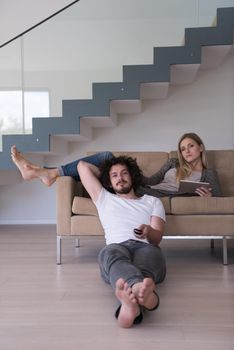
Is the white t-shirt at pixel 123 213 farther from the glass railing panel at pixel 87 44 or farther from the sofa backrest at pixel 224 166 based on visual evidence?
the glass railing panel at pixel 87 44

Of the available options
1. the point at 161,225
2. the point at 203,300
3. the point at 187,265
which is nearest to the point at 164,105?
the point at 187,265

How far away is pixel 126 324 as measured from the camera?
151 cm

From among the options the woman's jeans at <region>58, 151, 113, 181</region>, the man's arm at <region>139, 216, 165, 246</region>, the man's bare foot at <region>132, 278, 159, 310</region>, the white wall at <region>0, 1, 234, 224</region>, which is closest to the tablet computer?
the woman's jeans at <region>58, 151, 113, 181</region>

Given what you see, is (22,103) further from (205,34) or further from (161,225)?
(161,225)

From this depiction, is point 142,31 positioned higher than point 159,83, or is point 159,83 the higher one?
point 142,31

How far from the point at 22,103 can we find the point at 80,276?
2343 mm

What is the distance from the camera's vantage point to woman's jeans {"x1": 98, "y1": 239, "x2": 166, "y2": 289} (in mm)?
1619

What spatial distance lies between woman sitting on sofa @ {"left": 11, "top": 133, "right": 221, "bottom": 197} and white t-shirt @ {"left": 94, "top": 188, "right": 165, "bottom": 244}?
0.49 m

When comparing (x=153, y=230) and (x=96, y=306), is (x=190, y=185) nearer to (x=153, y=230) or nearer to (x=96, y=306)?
(x=153, y=230)

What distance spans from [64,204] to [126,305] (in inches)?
50.9

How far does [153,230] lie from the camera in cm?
208

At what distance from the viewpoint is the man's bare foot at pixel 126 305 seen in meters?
1.46

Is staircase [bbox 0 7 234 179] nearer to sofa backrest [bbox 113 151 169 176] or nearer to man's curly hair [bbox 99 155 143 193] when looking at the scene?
sofa backrest [bbox 113 151 169 176]

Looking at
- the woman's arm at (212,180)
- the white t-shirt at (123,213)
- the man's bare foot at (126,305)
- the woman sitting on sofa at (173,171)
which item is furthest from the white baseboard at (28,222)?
the man's bare foot at (126,305)
